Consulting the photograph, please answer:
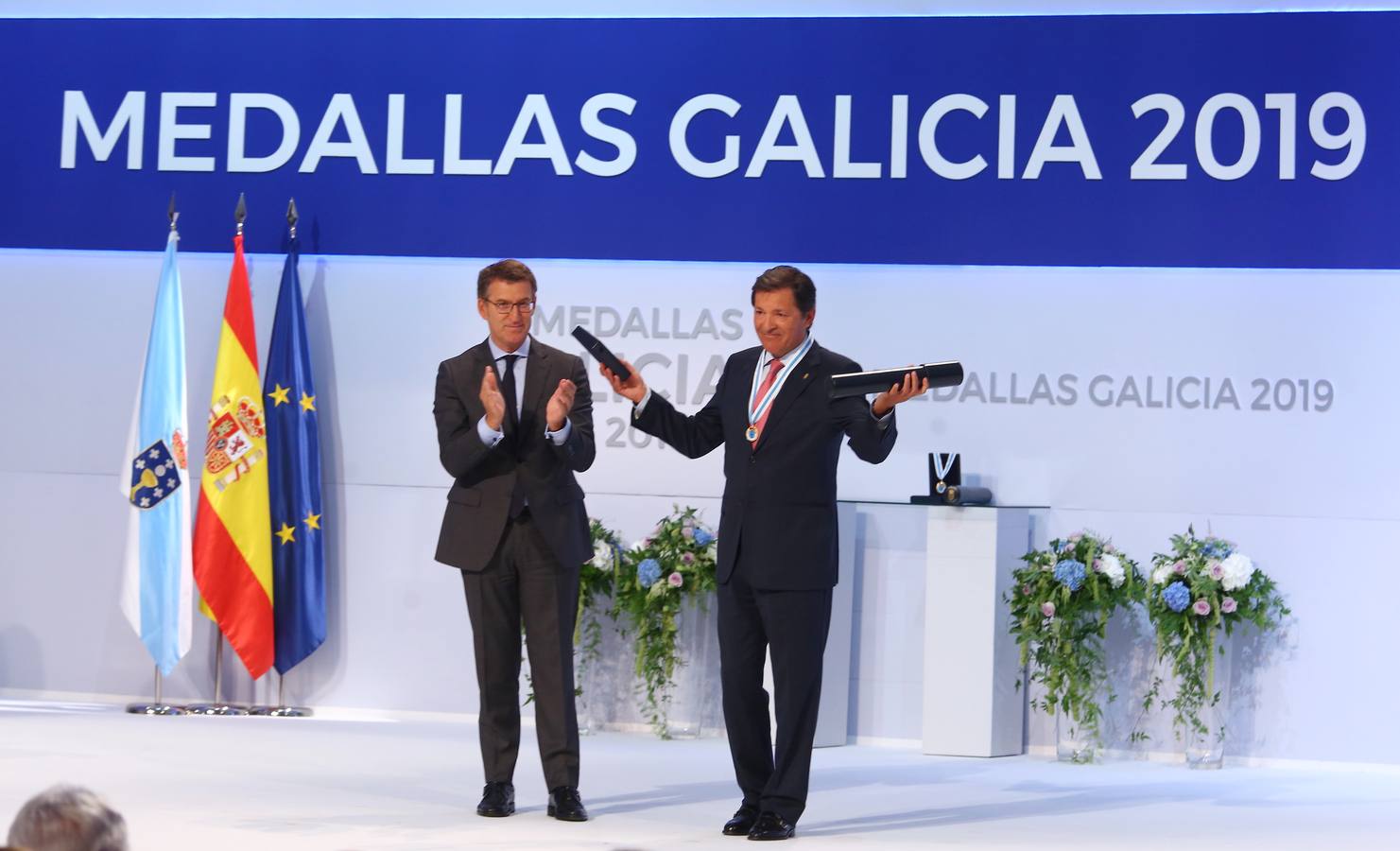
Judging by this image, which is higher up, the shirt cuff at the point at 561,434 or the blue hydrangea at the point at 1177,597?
the shirt cuff at the point at 561,434

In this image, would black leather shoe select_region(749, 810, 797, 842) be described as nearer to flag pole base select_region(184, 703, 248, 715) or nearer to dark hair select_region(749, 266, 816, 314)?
dark hair select_region(749, 266, 816, 314)

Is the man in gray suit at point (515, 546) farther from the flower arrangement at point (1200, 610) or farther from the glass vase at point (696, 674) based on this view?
the flower arrangement at point (1200, 610)

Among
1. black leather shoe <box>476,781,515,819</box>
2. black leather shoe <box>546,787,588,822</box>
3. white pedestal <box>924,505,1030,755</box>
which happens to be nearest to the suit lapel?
black leather shoe <box>546,787,588,822</box>

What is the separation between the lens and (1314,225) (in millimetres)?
6270

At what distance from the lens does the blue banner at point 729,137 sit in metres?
6.32

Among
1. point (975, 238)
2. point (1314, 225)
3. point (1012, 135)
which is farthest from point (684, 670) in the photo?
point (1314, 225)

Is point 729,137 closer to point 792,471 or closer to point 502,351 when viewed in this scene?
point 502,351

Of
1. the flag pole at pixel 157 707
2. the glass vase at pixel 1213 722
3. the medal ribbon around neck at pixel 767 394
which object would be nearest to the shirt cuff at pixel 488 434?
the medal ribbon around neck at pixel 767 394

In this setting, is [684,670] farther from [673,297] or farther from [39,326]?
[39,326]

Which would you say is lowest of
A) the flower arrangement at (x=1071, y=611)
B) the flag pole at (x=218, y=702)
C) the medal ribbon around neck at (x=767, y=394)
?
the flag pole at (x=218, y=702)

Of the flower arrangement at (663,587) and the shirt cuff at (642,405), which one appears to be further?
the flower arrangement at (663,587)

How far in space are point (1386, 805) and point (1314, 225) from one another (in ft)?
7.24

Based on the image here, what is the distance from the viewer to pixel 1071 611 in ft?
19.7

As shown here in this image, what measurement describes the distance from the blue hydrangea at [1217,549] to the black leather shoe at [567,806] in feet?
8.96
